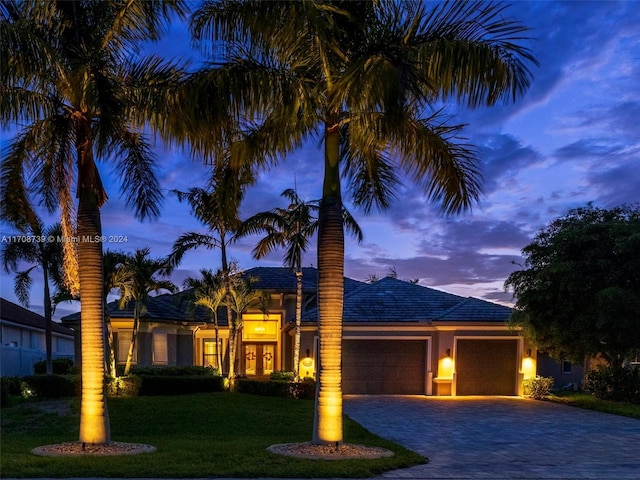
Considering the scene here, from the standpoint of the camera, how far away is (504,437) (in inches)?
491

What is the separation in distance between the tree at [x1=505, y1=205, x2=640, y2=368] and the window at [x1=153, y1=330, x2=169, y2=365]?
15.0 m

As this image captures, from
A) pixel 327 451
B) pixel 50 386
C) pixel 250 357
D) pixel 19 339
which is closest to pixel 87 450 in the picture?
pixel 327 451

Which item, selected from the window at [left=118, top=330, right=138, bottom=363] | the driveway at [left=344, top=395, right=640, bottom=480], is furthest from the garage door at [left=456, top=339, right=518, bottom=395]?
the window at [left=118, top=330, right=138, bottom=363]

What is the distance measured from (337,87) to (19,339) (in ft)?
89.6

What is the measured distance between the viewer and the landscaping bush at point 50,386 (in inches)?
728

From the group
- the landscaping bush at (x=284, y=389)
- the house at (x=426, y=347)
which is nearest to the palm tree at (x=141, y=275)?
the house at (x=426, y=347)

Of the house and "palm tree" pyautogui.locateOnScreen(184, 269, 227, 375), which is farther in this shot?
the house

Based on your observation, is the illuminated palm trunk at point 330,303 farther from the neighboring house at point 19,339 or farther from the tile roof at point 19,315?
the tile roof at point 19,315

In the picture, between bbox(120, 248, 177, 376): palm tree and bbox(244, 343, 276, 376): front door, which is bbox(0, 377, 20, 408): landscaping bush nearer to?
bbox(120, 248, 177, 376): palm tree

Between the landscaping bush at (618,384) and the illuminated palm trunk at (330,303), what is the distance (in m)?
13.9

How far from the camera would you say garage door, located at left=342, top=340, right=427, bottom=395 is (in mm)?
23109

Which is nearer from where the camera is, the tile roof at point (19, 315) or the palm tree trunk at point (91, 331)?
the palm tree trunk at point (91, 331)

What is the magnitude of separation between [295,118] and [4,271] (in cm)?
1995

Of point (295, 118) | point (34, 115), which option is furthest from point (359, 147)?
point (34, 115)
